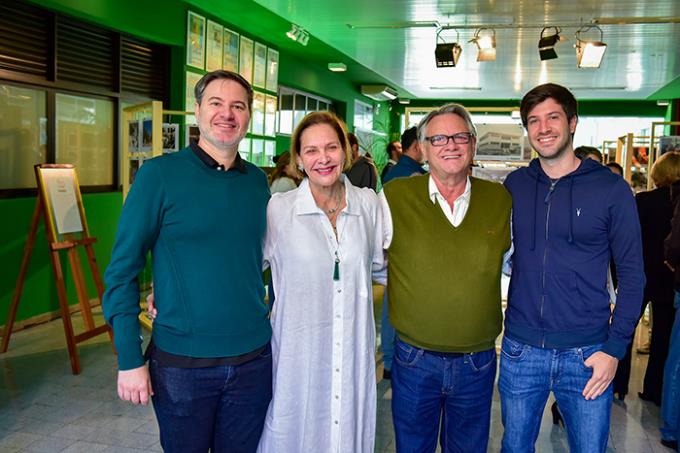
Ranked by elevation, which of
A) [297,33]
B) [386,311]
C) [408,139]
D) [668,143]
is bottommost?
[386,311]

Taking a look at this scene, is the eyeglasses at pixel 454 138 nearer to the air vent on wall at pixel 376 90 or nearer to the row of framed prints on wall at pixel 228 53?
the row of framed prints on wall at pixel 228 53

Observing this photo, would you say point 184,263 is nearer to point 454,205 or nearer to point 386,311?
point 454,205

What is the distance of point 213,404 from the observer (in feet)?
6.25

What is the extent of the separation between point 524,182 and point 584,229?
281mm

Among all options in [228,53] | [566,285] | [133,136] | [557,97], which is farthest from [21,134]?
[566,285]

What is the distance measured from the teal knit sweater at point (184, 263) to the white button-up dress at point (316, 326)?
0.58 feet

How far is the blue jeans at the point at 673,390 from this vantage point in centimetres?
346

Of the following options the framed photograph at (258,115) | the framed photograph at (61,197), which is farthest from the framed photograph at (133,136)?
the framed photograph at (258,115)

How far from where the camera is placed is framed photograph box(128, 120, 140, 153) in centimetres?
516

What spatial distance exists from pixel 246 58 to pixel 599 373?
7.84 m

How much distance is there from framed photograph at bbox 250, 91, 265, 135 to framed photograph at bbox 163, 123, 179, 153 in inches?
144

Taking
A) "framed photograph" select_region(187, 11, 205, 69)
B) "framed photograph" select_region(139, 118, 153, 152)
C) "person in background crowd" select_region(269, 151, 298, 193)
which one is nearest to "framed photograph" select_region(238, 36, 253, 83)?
"framed photograph" select_region(187, 11, 205, 69)

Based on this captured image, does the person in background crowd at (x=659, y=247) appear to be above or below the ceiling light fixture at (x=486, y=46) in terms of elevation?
below

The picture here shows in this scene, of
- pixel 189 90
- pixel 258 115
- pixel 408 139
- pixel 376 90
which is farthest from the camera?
pixel 376 90
